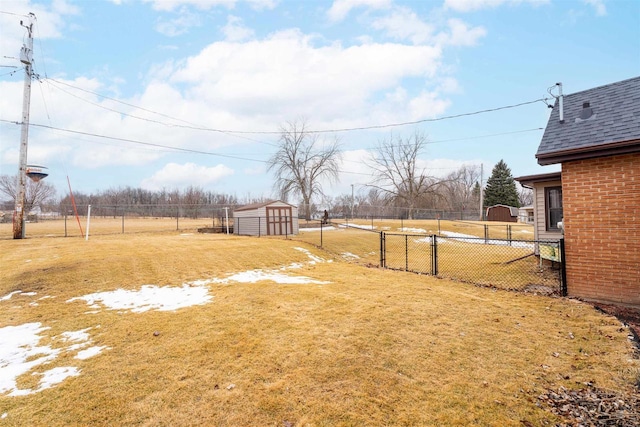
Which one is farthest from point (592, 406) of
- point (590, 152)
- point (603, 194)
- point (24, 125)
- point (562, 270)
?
point (24, 125)

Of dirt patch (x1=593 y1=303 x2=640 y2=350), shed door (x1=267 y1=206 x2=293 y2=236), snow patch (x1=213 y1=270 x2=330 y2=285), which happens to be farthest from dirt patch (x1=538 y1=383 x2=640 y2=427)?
shed door (x1=267 y1=206 x2=293 y2=236)

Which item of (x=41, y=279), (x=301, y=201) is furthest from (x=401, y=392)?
(x=301, y=201)

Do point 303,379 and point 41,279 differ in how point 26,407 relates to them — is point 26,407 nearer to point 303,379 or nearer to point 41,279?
point 303,379

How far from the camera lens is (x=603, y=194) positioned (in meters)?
6.05

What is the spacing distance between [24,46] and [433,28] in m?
19.1

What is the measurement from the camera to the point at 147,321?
16.6 ft

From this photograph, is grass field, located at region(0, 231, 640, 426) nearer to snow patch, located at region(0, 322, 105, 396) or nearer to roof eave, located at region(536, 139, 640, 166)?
snow patch, located at region(0, 322, 105, 396)

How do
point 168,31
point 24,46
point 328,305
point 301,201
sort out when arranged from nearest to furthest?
point 328,305
point 168,31
point 24,46
point 301,201

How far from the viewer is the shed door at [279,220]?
68.7ft

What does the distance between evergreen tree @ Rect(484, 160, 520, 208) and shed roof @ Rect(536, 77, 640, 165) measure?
156 feet

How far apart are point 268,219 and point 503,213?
130 ft

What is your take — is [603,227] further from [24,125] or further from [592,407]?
[24,125]

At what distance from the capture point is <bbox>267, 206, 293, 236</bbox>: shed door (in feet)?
68.7

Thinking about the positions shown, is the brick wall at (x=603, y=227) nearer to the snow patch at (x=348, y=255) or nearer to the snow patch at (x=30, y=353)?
the snow patch at (x=348, y=255)
